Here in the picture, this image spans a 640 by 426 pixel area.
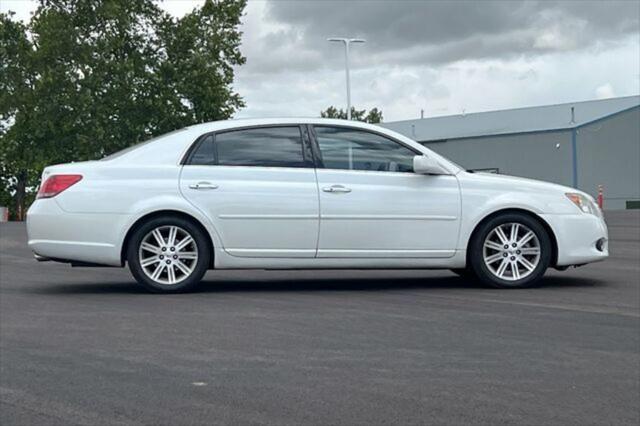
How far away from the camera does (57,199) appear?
349 inches

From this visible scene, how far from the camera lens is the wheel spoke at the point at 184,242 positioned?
8852 mm

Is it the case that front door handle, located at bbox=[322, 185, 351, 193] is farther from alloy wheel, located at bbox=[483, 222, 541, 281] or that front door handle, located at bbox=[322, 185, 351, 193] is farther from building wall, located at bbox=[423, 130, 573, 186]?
building wall, located at bbox=[423, 130, 573, 186]

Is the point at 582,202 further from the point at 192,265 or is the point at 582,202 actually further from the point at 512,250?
the point at 192,265

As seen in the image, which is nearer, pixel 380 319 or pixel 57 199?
pixel 380 319

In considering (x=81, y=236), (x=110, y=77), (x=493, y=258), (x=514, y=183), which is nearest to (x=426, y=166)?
(x=514, y=183)

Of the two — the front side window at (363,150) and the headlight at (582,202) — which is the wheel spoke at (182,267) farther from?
the headlight at (582,202)

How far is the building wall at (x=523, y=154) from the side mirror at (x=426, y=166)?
5316 centimetres

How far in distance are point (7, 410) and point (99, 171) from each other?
4481mm

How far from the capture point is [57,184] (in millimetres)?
8898

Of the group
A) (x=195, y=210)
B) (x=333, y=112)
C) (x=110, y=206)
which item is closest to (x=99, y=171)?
(x=110, y=206)

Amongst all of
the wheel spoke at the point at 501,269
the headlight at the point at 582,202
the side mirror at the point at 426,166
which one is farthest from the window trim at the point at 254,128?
the headlight at the point at 582,202

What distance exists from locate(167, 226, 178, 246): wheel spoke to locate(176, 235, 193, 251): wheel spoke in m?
0.05

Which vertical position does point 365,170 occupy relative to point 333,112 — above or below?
below

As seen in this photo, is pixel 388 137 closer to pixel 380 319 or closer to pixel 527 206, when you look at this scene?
pixel 527 206
